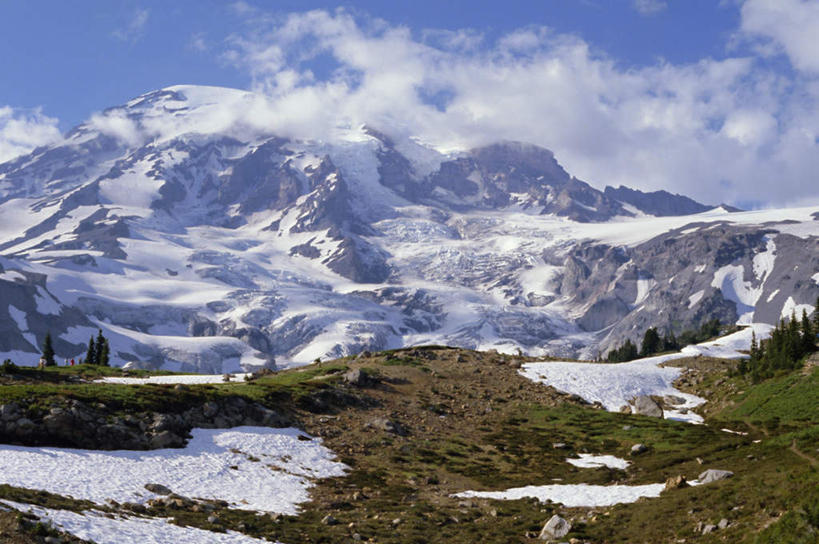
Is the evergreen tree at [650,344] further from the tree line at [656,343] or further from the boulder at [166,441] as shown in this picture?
the boulder at [166,441]

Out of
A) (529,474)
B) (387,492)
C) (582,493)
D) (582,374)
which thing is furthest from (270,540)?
(582,374)

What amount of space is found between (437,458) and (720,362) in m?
64.8

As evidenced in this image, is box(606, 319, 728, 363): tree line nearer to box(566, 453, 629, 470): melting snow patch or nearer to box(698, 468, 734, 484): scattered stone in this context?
box(566, 453, 629, 470): melting snow patch

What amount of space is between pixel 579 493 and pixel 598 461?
36.9 feet

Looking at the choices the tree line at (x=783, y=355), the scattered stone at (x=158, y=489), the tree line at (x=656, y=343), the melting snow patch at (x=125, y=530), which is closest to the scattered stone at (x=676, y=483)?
the melting snow patch at (x=125, y=530)

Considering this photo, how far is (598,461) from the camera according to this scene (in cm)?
5375

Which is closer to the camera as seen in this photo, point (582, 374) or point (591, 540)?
point (591, 540)

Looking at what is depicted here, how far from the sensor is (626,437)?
6053cm

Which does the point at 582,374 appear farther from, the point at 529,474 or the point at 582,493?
the point at 582,493

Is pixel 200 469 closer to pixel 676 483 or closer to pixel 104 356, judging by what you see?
pixel 676 483

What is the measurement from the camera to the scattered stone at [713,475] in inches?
1524

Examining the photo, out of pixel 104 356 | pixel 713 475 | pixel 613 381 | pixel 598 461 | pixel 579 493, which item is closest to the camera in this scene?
pixel 713 475

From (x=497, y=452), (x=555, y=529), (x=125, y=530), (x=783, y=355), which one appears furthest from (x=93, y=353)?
(x=555, y=529)

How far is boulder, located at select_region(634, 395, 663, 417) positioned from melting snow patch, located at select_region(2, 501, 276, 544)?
53.5 metres
